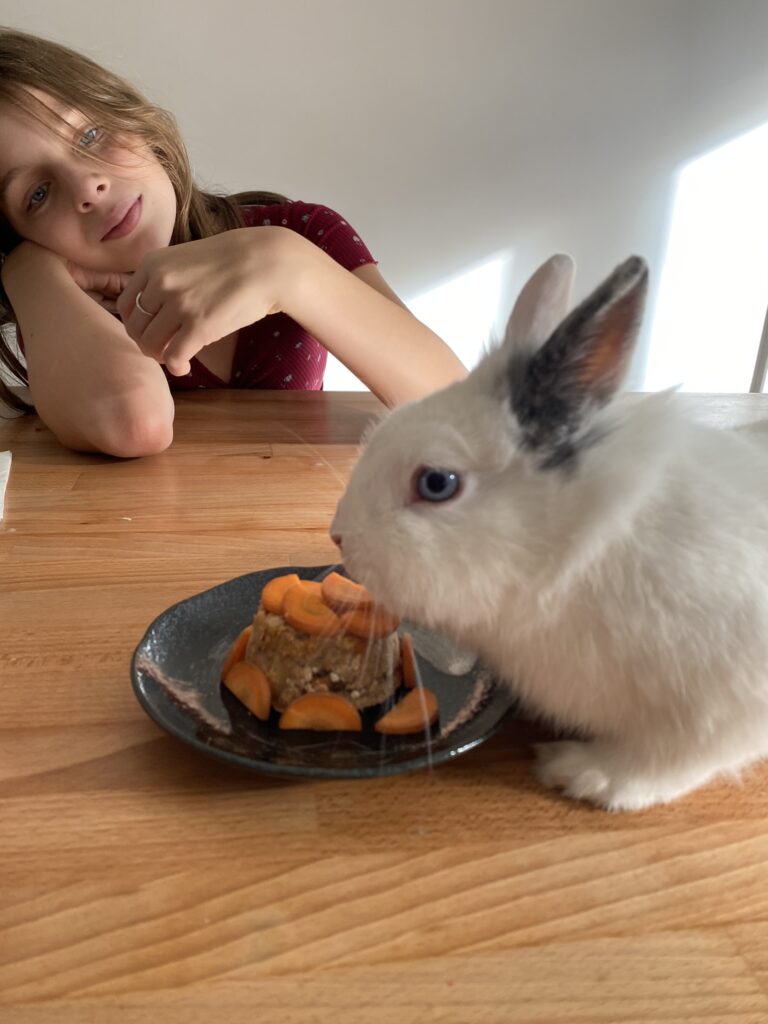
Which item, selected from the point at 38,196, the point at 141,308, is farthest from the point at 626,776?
the point at 38,196

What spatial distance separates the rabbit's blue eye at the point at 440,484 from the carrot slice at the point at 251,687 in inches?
7.8

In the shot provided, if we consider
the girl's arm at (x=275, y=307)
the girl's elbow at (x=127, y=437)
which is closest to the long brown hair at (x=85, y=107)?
the girl's elbow at (x=127, y=437)

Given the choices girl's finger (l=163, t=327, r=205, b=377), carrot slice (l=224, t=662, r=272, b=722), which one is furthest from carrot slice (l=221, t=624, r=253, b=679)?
girl's finger (l=163, t=327, r=205, b=377)

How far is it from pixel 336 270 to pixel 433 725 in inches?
36.1

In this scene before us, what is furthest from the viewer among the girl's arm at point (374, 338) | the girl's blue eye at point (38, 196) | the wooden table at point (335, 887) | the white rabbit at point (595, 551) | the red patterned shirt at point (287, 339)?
the red patterned shirt at point (287, 339)

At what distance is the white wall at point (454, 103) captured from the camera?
232cm

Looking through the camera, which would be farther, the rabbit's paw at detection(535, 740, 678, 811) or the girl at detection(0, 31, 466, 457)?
the girl at detection(0, 31, 466, 457)

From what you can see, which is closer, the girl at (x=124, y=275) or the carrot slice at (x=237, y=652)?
the carrot slice at (x=237, y=652)

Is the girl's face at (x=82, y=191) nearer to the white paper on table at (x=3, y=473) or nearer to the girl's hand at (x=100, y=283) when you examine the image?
the girl's hand at (x=100, y=283)

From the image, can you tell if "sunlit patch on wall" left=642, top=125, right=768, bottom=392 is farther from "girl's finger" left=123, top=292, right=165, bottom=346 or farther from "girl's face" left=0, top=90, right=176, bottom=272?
"girl's finger" left=123, top=292, right=165, bottom=346

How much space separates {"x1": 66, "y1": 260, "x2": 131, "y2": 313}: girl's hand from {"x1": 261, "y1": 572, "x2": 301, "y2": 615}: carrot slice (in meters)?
1.05

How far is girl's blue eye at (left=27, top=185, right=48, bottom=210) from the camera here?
1.40m

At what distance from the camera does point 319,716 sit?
58cm

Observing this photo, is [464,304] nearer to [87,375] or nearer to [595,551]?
[87,375]
